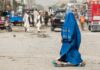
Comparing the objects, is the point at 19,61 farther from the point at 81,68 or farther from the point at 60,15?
the point at 60,15

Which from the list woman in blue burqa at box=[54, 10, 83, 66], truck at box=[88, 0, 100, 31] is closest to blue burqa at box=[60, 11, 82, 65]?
woman in blue burqa at box=[54, 10, 83, 66]

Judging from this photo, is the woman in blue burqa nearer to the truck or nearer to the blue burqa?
the blue burqa

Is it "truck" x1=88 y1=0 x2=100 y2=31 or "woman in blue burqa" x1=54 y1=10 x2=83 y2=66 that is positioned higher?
"woman in blue burqa" x1=54 y1=10 x2=83 y2=66

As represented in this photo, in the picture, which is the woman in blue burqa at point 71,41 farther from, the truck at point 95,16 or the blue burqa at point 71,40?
the truck at point 95,16

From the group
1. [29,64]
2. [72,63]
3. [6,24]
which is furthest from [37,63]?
[6,24]

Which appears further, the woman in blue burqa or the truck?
the truck

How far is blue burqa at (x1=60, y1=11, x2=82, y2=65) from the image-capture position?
1351cm

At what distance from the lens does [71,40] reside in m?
13.6

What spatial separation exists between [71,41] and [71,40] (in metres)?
0.03

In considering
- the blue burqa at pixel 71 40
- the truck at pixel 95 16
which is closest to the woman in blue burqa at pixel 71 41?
the blue burqa at pixel 71 40

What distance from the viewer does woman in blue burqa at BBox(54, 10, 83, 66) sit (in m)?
13.5

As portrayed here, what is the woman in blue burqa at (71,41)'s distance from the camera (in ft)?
44.3

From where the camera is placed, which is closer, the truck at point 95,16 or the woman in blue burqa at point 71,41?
the woman in blue burqa at point 71,41

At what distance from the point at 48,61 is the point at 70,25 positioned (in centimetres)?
209
